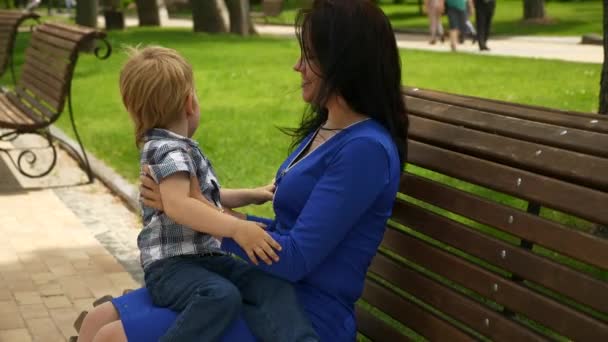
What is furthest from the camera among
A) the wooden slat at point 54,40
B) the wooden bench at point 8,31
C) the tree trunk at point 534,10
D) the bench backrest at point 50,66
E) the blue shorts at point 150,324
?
the tree trunk at point 534,10

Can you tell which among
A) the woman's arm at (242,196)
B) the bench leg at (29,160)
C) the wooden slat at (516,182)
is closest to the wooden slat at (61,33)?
the bench leg at (29,160)

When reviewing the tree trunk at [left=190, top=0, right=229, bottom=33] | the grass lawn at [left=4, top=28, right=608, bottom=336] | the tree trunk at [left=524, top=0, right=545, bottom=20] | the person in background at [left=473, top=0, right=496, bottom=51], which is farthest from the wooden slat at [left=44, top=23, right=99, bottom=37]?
the tree trunk at [left=524, top=0, right=545, bottom=20]

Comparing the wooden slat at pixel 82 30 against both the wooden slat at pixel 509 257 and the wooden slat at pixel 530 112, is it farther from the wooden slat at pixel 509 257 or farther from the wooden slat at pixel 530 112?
the wooden slat at pixel 509 257

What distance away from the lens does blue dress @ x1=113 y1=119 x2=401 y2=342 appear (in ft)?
9.11

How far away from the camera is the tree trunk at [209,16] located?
2612cm

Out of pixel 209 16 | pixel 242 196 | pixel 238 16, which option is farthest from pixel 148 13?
pixel 242 196

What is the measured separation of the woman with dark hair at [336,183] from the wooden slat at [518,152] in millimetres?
174

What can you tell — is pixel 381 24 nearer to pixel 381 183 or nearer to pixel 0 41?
pixel 381 183

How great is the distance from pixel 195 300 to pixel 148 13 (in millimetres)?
28603

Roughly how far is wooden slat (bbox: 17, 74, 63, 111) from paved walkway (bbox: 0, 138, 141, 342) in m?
0.62

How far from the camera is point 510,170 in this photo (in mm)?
2754

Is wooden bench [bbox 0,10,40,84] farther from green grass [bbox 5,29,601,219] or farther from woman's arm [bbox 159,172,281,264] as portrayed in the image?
woman's arm [bbox 159,172,281,264]

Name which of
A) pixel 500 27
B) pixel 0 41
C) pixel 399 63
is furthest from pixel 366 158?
pixel 500 27

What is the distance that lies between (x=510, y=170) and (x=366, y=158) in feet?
1.17
